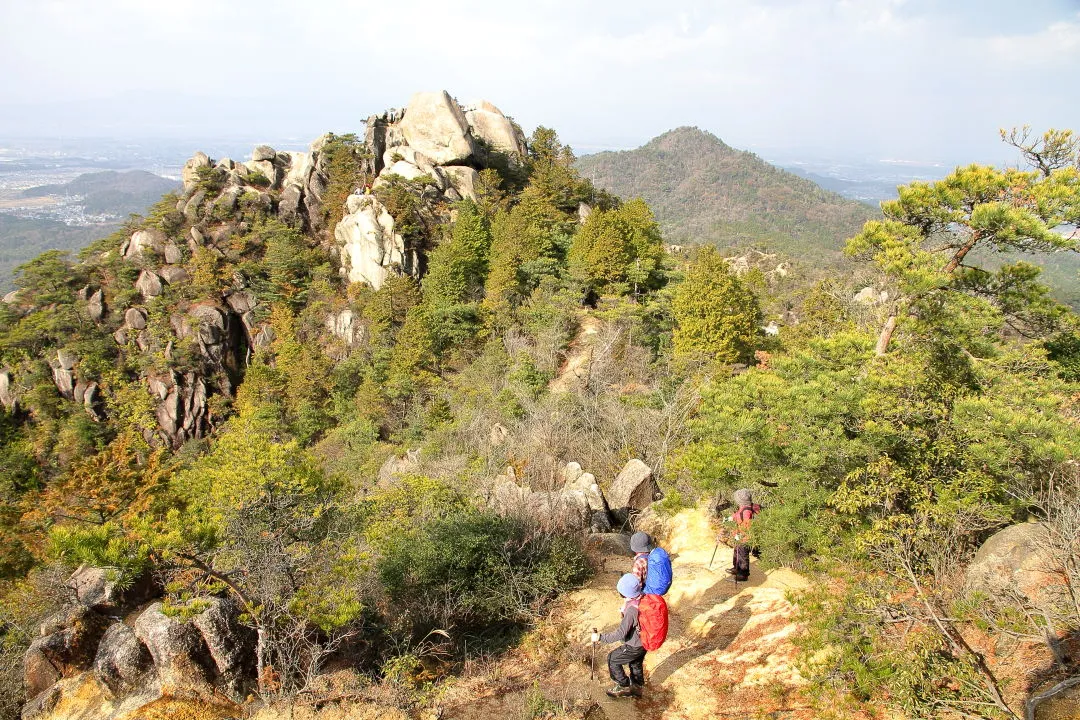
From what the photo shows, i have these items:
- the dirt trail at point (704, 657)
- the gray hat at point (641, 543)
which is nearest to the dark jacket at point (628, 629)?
the gray hat at point (641, 543)

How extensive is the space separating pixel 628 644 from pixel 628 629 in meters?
0.28

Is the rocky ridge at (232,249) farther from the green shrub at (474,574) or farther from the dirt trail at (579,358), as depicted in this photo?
the green shrub at (474,574)

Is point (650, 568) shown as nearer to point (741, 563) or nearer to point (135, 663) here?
point (741, 563)

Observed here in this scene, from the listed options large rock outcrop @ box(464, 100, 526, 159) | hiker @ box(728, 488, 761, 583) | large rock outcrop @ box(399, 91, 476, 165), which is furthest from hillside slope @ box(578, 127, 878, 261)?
hiker @ box(728, 488, 761, 583)

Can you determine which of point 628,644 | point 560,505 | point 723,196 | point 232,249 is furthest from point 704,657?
point 723,196

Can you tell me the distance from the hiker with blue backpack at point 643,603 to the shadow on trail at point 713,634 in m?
1.17

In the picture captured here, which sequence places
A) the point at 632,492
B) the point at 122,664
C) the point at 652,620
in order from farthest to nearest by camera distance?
1. the point at 632,492
2. the point at 122,664
3. the point at 652,620

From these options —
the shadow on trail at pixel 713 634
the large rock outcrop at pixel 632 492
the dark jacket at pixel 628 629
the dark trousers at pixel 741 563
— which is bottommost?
the large rock outcrop at pixel 632 492

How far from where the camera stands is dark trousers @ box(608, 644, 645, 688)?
18.6 ft

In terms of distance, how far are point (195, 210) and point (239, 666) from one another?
42843mm

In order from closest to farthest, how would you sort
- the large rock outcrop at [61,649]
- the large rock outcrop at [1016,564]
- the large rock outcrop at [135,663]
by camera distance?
the large rock outcrop at [1016,564]
the large rock outcrop at [135,663]
the large rock outcrop at [61,649]

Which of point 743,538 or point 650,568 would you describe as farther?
point 743,538

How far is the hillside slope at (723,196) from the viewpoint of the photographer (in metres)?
110

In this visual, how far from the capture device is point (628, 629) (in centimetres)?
545
